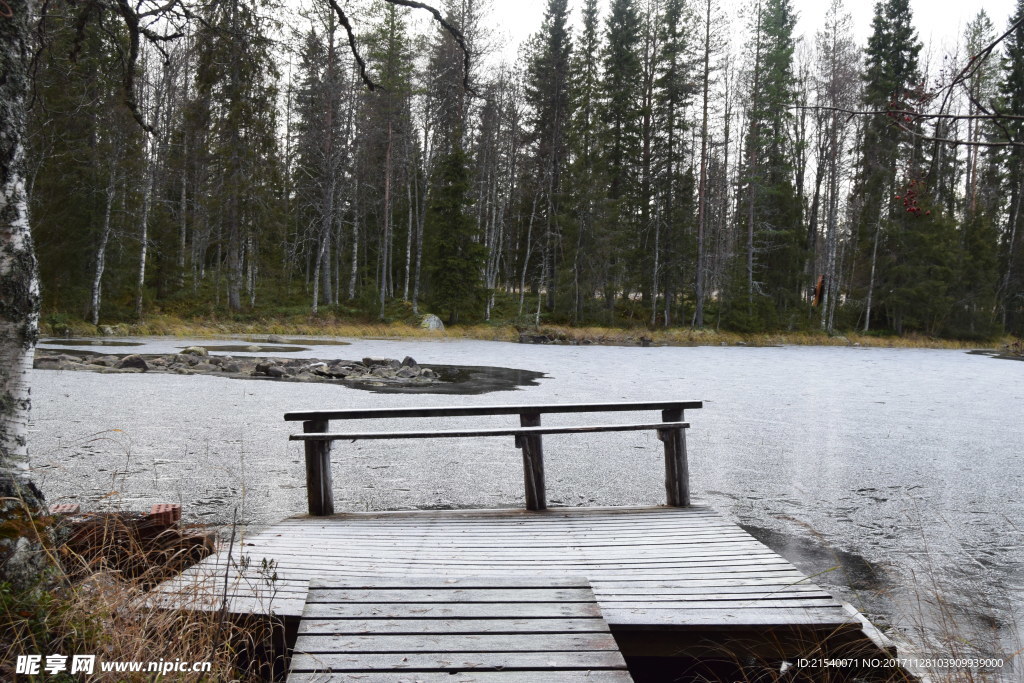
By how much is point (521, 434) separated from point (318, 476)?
1.27 m

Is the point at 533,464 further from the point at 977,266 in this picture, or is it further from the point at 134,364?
the point at 977,266

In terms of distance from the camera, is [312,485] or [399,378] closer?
[312,485]

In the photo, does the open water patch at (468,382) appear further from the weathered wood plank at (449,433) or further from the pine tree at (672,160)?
the pine tree at (672,160)

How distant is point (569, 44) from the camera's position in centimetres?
3284

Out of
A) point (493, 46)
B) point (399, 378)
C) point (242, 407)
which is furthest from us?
point (493, 46)

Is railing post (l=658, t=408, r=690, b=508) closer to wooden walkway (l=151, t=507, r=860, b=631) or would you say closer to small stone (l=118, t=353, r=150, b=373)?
wooden walkway (l=151, t=507, r=860, b=631)

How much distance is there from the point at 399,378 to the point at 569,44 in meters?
24.7

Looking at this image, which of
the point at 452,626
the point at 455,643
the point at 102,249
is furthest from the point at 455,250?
the point at 455,643

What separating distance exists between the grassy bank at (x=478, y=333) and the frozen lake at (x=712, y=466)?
11.6 m

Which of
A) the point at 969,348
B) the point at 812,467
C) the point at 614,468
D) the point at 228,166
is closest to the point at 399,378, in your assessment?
the point at 614,468

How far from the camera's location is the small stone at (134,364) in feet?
43.3

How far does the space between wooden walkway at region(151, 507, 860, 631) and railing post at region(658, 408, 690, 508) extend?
0.22m

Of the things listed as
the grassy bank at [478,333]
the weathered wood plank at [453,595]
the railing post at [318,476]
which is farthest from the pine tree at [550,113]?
the weathered wood plank at [453,595]

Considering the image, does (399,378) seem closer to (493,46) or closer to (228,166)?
(228,166)
